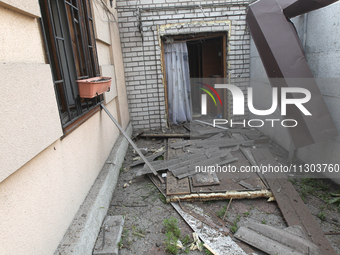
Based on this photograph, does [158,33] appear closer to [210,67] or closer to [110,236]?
[210,67]

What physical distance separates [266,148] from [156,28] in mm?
3893

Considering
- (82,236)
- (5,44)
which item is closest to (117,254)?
(82,236)

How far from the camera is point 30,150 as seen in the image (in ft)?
5.28

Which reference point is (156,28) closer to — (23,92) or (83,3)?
(83,3)

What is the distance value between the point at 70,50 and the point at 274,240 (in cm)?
329

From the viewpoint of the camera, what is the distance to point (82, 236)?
2.17 metres

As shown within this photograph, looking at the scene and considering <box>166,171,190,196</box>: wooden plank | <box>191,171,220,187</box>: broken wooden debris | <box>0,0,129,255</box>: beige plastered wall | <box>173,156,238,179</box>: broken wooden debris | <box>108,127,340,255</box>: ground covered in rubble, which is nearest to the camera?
<box>0,0,129,255</box>: beige plastered wall

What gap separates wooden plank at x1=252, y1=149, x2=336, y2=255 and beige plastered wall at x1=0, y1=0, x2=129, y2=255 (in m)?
2.56

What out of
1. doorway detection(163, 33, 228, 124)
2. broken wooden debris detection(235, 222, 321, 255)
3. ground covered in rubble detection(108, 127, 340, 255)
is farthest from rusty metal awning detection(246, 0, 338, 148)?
doorway detection(163, 33, 228, 124)

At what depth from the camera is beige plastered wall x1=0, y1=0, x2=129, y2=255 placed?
4.61 ft

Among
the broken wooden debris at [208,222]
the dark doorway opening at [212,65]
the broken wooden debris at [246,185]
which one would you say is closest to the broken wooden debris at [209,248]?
the broken wooden debris at [208,222]

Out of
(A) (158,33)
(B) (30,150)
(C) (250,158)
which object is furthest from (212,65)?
(B) (30,150)

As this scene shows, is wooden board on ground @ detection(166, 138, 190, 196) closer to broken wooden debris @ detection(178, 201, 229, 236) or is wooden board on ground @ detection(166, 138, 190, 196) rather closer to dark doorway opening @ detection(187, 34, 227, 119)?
broken wooden debris @ detection(178, 201, 229, 236)

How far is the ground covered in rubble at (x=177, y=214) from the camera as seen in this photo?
2605mm
